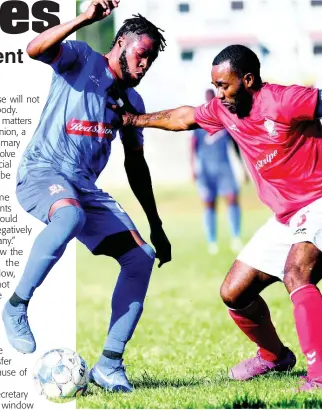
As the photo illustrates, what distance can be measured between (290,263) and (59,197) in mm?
1535

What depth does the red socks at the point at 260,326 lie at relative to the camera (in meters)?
7.21

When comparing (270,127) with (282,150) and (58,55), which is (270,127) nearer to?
(282,150)

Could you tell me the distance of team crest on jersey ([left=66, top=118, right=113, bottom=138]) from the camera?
23.1 ft

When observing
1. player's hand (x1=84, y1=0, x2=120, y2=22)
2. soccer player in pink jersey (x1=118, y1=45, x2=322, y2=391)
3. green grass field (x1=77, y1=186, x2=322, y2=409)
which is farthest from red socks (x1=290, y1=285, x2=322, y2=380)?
player's hand (x1=84, y1=0, x2=120, y2=22)

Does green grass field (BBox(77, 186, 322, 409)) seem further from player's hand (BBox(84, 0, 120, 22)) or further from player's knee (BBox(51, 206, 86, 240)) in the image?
player's hand (BBox(84, 0, 120, 22))

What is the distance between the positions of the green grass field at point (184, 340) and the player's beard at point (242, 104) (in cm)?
184

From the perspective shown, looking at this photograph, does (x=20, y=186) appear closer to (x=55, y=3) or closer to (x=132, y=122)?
(x=132, y=122)

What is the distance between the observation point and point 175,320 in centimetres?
1012

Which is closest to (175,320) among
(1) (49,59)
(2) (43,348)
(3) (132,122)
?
(2) (43,348)

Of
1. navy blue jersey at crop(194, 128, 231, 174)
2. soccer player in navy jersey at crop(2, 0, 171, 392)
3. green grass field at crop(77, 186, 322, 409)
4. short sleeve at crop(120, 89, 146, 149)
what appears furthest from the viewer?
navy blue jersey at crop(194, 128, 231, 174)

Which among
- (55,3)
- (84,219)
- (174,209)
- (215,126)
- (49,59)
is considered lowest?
(174,209)

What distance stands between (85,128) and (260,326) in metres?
1.85

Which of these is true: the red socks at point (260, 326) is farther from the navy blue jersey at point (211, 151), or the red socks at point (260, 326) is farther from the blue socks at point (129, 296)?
the navy blue jersey at point (211, 151)

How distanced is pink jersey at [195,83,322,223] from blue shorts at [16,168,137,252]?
1.02m
